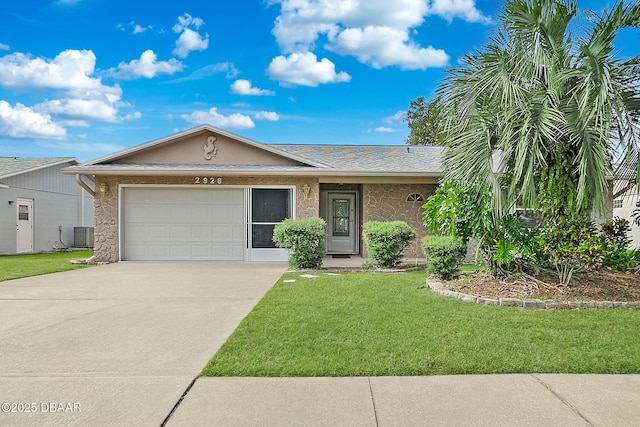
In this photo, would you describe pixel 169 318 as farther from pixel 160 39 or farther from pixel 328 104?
pixel 328 104

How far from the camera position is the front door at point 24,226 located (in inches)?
651

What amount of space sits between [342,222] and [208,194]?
189 inches

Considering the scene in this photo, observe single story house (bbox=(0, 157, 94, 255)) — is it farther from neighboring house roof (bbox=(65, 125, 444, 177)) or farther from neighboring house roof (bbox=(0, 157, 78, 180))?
neighboring house roof (bbox=(65, 125, 444, 177))

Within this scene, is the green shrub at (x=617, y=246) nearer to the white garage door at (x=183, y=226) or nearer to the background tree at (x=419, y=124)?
the white garage door at (x=183, y=226)

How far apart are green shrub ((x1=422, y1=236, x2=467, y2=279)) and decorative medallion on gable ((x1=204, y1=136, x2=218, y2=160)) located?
7243 millimetres

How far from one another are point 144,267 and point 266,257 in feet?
10.8

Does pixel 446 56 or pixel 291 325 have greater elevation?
pixel 446 56

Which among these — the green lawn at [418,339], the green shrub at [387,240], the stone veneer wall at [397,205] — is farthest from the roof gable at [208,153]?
the green lawn at [418,339]

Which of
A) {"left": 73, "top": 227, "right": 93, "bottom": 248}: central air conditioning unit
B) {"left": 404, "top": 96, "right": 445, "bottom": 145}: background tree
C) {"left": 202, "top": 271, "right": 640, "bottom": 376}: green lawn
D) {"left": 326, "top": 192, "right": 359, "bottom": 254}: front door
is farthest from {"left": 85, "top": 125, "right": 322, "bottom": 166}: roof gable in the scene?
{"left": 404, "top": 96, "right": 445, "bottom": 145}: background tree

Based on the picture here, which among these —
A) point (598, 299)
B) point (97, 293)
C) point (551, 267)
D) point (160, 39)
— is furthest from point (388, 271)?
point (160, 39)

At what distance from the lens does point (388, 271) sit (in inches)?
385

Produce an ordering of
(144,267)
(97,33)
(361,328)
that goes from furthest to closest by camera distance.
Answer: (97,33), (144,267), (361,328)

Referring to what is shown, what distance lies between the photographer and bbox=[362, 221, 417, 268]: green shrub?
32.2 ft

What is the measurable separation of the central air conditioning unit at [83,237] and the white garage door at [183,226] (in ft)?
28.3
